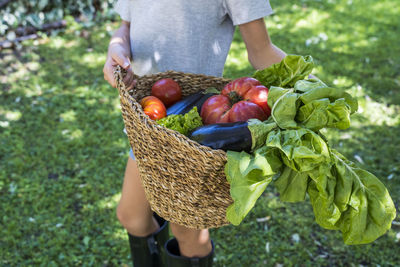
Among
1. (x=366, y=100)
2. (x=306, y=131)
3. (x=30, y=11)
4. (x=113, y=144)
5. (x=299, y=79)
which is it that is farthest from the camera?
(x=30, y=11)

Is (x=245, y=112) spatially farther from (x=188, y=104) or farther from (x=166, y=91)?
(x=166, y=91)

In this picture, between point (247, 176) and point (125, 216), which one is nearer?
point (247, 176)

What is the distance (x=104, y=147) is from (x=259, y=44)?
7.77ft

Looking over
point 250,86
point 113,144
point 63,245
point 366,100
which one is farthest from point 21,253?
point 366,100

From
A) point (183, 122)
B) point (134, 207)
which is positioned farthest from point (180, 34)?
point (134, 207)

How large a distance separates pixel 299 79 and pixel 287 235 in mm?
1791

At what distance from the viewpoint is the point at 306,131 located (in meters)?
1.21

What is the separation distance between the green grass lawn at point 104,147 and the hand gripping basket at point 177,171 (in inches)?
55.0

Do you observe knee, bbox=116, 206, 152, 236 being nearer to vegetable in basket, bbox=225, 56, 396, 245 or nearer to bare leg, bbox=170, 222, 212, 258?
bare leg, bbox=170, 222, 212, 258

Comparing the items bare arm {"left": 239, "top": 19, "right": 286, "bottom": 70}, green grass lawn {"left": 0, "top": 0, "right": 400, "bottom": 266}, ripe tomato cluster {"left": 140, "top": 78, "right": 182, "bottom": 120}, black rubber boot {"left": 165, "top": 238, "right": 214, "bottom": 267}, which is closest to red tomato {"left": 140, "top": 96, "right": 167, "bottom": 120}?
ripe tomato cluster {"left": 140, "top": 78, "right": 182, "bottom": 120}

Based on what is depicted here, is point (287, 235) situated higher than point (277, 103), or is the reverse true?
point (277, 103)

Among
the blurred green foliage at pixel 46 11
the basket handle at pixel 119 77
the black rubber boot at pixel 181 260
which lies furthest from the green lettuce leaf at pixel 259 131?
the blurred green foliage at pixel 46 11

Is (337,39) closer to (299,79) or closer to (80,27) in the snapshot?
(80,27)

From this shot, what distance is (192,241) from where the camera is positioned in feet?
6.48
